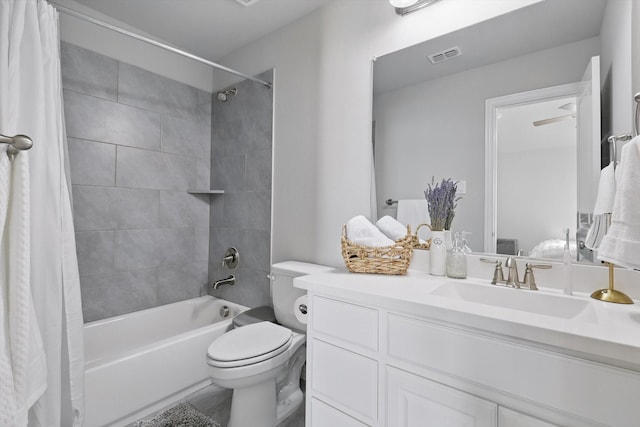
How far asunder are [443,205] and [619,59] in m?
0.74

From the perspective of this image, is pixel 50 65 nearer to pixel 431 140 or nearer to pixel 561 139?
pixel 431 140

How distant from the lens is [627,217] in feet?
2.50

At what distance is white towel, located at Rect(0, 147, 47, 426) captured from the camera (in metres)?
0.96

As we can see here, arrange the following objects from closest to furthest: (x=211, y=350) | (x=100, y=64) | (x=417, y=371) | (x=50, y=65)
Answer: (x=417, y=371), (x=50, y=65), (x=211, y=350), (x=100, y=64)

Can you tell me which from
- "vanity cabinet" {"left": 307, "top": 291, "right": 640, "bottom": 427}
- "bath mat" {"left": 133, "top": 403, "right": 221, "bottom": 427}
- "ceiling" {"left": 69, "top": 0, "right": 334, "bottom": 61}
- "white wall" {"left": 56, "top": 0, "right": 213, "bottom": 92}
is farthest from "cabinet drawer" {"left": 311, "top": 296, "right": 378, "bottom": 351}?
"white wall" {"left": 56, "top": 0, "right": 213, "bottom": 92}

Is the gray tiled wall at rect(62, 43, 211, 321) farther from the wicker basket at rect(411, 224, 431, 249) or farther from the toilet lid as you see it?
the wicker basket at rect(411, 224, 431, 249)

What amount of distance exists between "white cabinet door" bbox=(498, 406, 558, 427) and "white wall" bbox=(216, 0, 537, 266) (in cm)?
106

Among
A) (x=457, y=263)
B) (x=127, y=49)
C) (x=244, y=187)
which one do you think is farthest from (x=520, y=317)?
(x=127, y=49)

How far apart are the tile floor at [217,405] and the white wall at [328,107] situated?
892mm

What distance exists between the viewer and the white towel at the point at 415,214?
144 cm

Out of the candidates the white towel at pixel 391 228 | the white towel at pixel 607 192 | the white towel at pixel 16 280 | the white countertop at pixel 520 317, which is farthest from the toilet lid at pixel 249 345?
the white towel at pixel 607 192

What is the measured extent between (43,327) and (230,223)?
1380mm

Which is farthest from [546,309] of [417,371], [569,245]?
[417,371]

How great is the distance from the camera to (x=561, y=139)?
112cm
